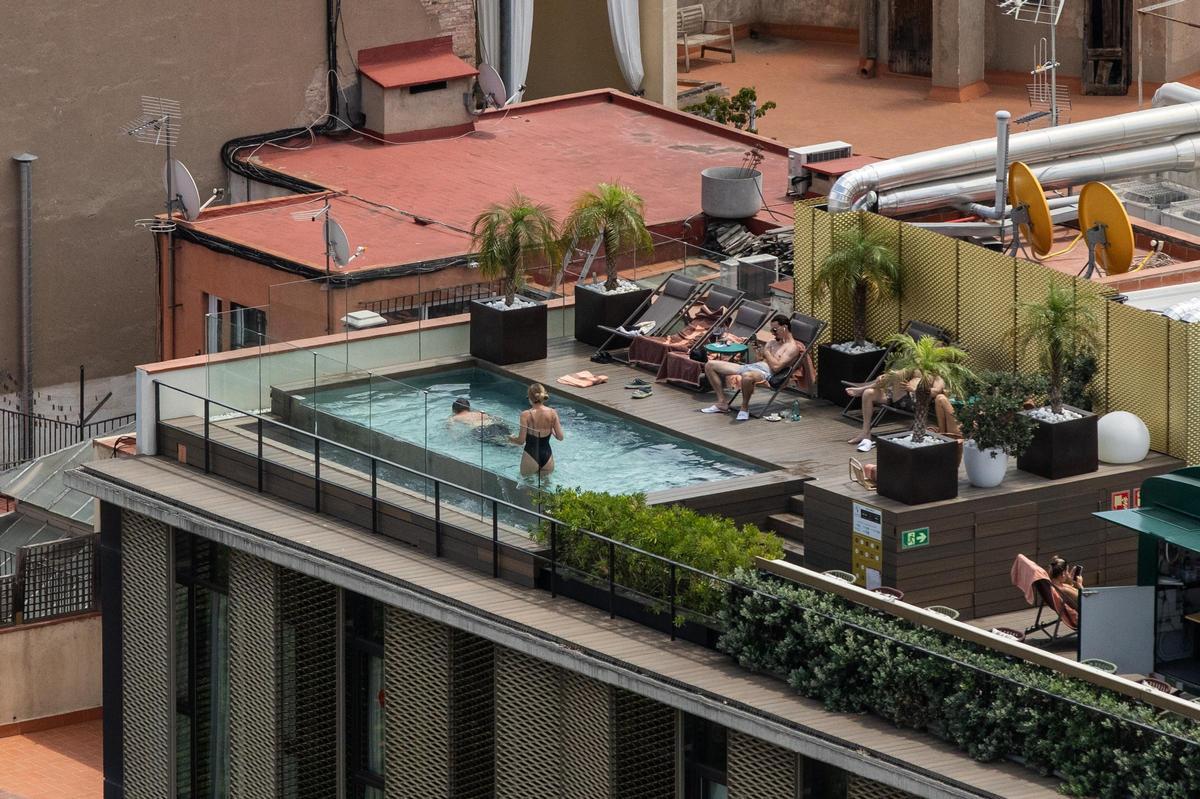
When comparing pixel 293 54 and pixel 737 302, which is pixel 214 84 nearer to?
pixel 293 54

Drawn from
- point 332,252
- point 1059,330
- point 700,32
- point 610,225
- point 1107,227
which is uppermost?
point 1107,227

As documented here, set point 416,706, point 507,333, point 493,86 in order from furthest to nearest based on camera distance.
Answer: point 493,86 → point 507,333 → point 416,706

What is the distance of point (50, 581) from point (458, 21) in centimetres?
1522

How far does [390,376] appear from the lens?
3941 cm

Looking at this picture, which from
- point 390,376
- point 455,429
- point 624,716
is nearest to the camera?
point 624,716

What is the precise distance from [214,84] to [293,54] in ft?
4.84

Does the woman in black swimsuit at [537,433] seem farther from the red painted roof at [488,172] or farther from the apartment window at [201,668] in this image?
the red painted roof at [488,172]

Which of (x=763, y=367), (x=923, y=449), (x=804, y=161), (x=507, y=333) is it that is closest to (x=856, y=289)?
(x=763, y=367)

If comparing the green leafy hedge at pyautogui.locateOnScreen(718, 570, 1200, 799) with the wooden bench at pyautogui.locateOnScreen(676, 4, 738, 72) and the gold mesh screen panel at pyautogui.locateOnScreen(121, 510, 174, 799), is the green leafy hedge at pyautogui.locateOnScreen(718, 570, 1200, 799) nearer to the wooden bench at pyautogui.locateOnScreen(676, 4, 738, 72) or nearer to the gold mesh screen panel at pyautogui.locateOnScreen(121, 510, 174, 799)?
the gold mesh screen panel at pyautogui.locateOnScreen(121, 510, 174, 799)

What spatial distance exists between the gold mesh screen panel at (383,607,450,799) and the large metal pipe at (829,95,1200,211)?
839 centimetres

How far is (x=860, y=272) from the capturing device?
124 feet

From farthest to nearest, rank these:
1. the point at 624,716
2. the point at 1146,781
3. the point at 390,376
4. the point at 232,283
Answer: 1. the point at 232,283
2. the point at 390,376
3. the point at 624,716
4. the point at 1146,781

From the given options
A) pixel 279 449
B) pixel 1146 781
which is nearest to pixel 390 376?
pixel 279 449

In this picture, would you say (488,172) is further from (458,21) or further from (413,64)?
(458,21)
